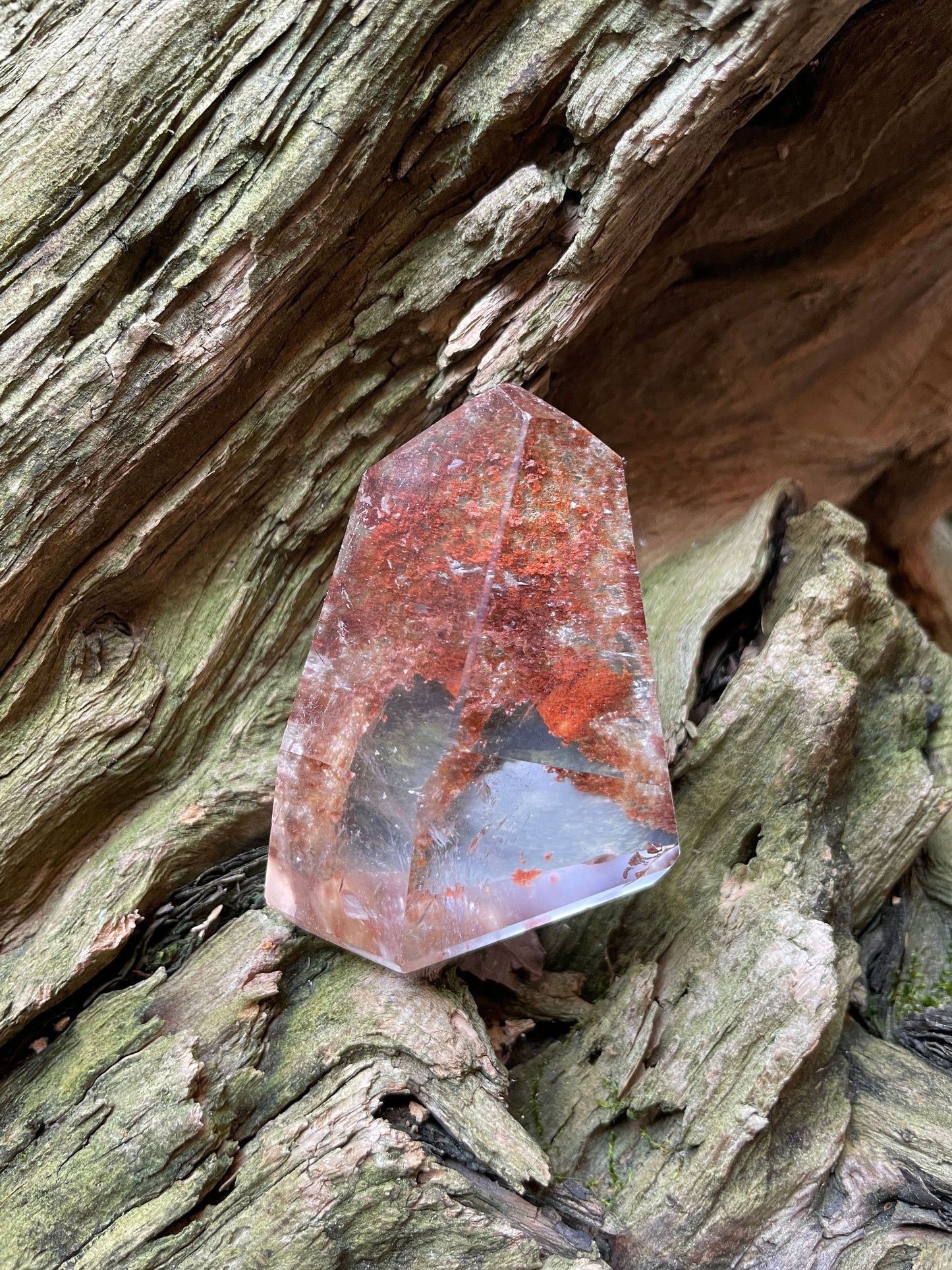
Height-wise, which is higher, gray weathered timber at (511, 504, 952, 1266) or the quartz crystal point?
the quartz crystal point

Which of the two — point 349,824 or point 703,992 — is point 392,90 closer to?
point 349,824

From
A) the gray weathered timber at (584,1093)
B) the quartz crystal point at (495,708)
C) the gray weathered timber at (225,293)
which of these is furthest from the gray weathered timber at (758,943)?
the gray weathered timber at (225,293)

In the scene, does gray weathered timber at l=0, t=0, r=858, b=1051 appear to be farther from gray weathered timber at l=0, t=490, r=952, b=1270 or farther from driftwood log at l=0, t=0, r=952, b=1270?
gray weathered timber at l=0, t=490, r=952, b=1270

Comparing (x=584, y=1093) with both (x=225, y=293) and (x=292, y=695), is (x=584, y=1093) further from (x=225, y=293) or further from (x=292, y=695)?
(x=225, y=293)

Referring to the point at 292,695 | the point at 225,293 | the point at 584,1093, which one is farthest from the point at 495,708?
the point at 225,293

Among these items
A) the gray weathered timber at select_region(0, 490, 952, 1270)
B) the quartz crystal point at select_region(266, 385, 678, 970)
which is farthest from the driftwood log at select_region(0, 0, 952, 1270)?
the quartz crystal point at select_region(266, 385, 678, 970)
